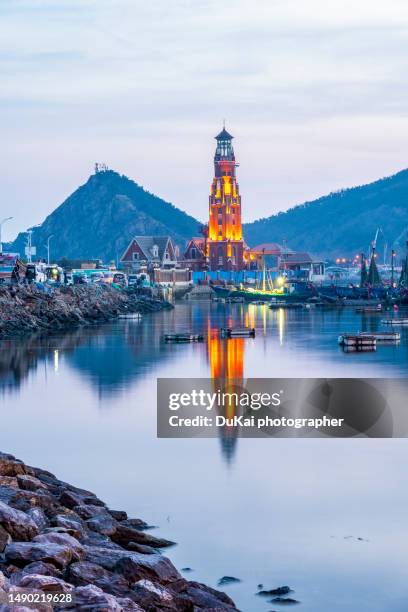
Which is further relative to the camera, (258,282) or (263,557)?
(258,282)

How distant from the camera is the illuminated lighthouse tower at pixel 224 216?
544 ft

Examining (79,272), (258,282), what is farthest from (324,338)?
(258,282)

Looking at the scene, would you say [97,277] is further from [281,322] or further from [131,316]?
[281,322]

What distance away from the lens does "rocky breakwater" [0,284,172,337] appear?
218ft

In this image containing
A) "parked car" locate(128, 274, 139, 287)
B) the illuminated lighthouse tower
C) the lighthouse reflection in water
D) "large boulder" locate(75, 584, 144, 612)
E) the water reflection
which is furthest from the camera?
the illuminated lighthouse tower

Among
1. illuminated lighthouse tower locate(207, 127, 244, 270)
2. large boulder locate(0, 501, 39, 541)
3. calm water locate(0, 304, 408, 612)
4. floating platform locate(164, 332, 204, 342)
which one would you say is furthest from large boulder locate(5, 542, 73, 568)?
illuminated lighthouse tower locate(207, 127, 244, 270)

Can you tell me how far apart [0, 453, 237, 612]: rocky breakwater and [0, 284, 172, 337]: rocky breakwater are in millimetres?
46909

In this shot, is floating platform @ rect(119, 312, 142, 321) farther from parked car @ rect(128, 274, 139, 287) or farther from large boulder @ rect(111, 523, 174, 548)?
large boulder @ rect(111, 523, 174, 548)

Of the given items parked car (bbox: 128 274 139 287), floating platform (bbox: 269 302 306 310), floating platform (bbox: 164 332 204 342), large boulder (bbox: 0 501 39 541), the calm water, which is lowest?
the calm water

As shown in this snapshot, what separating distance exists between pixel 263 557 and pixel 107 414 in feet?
50.5

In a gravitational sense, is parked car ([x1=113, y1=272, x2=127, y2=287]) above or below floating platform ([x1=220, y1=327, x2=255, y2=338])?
above

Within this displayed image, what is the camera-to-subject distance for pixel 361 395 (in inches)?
1411

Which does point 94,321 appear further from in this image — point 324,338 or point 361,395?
point 361,395

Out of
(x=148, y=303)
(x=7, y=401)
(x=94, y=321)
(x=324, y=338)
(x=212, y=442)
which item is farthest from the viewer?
(x=148, y=303)
